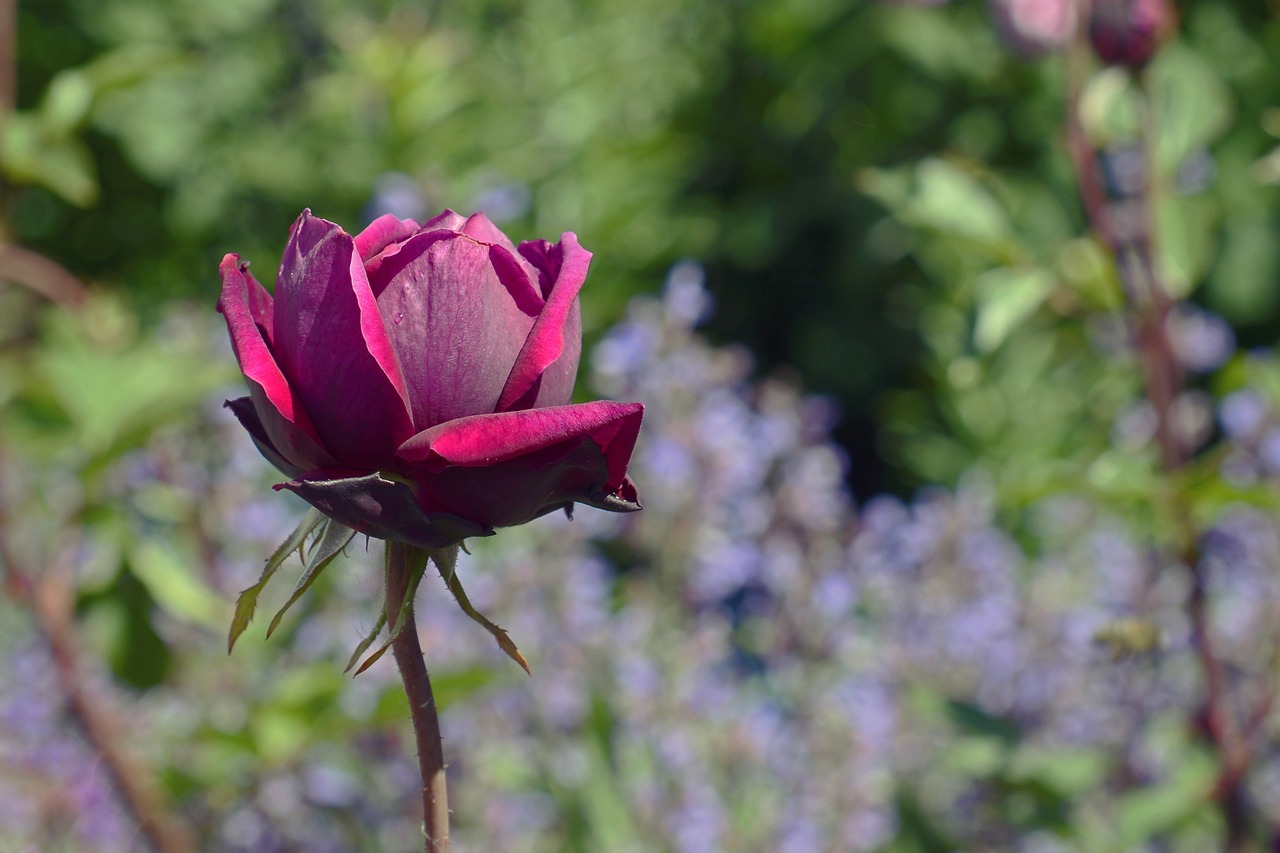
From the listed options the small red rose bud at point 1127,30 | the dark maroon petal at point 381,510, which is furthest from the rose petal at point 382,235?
the small red rose bud at point 1127,30

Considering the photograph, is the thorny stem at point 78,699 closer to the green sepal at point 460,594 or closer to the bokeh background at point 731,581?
the bokeh background at point 731,581

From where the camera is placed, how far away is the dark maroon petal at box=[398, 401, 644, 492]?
0.44 meters

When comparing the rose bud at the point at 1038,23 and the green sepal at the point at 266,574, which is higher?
the rose bud at the point at 1038,23

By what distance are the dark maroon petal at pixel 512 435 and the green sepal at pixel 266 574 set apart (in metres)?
0.07

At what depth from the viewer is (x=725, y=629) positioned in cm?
156

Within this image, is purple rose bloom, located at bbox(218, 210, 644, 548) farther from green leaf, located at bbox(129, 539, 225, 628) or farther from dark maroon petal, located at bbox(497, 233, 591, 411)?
green leaf, located at bbox(129, 539, 225, 628)

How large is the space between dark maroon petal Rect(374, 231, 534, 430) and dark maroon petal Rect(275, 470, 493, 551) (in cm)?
4

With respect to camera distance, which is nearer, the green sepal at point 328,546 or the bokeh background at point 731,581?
the green sepal at point 328,546

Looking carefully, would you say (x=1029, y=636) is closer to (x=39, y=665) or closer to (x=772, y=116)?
(x=39, y=665)

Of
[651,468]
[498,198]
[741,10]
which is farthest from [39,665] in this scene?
[741,10]

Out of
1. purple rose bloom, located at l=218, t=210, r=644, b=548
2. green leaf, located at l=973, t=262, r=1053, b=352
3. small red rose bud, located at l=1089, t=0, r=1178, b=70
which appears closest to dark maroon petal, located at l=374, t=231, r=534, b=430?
purple rose bloom, located at l=218, t=210, r=644, b=548

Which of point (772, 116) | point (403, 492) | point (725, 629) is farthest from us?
point (772, 116)

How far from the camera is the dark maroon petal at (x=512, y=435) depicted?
0.44m

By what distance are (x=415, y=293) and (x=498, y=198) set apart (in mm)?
1507
